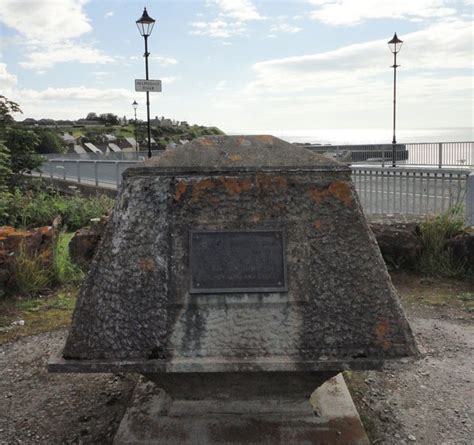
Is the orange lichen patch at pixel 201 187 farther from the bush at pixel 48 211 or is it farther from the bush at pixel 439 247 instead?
the bush at pixel 48 211

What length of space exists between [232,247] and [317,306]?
21.6 inches

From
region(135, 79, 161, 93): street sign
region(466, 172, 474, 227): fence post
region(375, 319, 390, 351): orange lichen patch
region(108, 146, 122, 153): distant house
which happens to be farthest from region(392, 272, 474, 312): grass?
region(108, 146, 122, 153): distant house

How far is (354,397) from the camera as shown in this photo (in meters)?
3.59

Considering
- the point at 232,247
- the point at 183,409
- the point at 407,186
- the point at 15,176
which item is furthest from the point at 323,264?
the point at 15,176

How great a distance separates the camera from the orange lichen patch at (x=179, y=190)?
9.70ft

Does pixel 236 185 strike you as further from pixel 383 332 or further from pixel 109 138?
pixel 109 138

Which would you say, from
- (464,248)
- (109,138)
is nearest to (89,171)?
(464,248)

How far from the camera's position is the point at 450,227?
653cm

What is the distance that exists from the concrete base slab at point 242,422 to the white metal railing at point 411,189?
5.17 meters

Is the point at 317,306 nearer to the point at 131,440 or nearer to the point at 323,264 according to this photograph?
the point at 323,264

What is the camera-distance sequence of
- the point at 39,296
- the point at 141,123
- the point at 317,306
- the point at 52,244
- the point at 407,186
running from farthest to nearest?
the point at 141,123 → the point at 407,186 → the point at 52,244 → the point at 39,296 → the point at 317,306

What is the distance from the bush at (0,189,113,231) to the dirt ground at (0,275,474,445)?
189 inches

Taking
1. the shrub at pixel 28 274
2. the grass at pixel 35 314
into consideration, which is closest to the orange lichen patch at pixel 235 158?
the grass at pixel 35 314

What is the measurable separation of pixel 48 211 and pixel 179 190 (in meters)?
7.51
